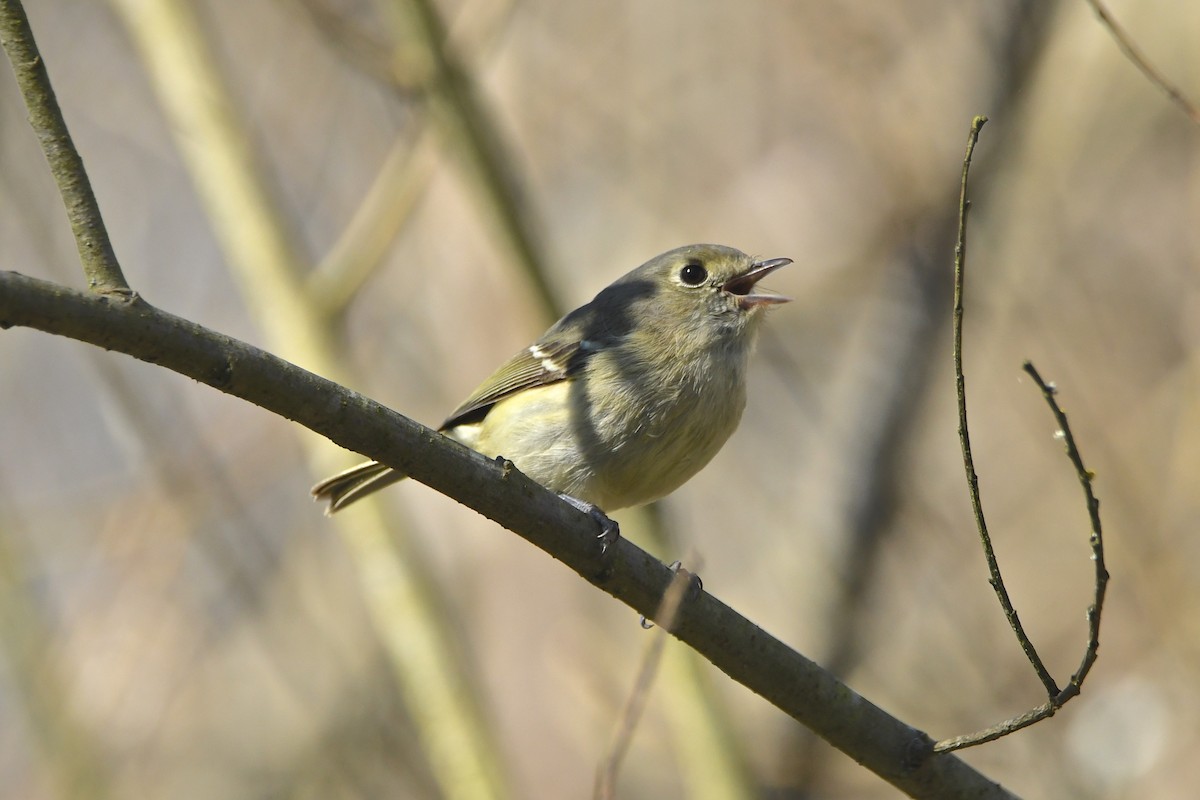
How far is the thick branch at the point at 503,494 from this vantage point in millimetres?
2047

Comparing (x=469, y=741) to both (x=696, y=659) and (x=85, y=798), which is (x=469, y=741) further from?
(x=85, y=798)

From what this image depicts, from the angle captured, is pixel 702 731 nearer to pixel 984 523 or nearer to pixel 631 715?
pixel 631 715

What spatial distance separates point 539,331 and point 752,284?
1.20m

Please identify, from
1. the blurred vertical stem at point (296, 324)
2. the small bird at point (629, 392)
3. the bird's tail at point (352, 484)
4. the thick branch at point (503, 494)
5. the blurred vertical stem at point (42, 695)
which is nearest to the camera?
the thick branch at point (503, 494)

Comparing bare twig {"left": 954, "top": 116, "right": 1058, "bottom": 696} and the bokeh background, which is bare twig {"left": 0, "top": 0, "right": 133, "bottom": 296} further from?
the bokeh background

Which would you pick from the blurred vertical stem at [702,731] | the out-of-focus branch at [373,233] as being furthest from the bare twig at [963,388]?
the out-of-focus branch at [373,233]

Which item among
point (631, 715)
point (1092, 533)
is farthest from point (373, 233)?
point (1092, 533)

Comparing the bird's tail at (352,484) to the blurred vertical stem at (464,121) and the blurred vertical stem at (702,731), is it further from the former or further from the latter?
the blurred vertical stem at (702,731)

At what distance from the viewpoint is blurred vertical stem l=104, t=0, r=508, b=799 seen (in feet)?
15.4

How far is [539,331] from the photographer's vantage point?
522 centimetres

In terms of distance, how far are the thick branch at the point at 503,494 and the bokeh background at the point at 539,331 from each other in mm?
1953

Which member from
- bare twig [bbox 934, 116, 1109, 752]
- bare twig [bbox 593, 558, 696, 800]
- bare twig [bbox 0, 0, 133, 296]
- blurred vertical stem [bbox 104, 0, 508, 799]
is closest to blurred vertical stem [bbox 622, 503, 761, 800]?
blurred vertical stem [bbox 104, 0, 508, 799]

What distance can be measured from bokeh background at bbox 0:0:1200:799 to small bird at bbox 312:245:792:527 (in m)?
0.83

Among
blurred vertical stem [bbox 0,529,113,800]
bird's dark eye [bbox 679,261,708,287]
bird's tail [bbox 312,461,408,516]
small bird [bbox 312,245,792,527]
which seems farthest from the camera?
blurred vertical stem [bbox 0,529,113,800]
